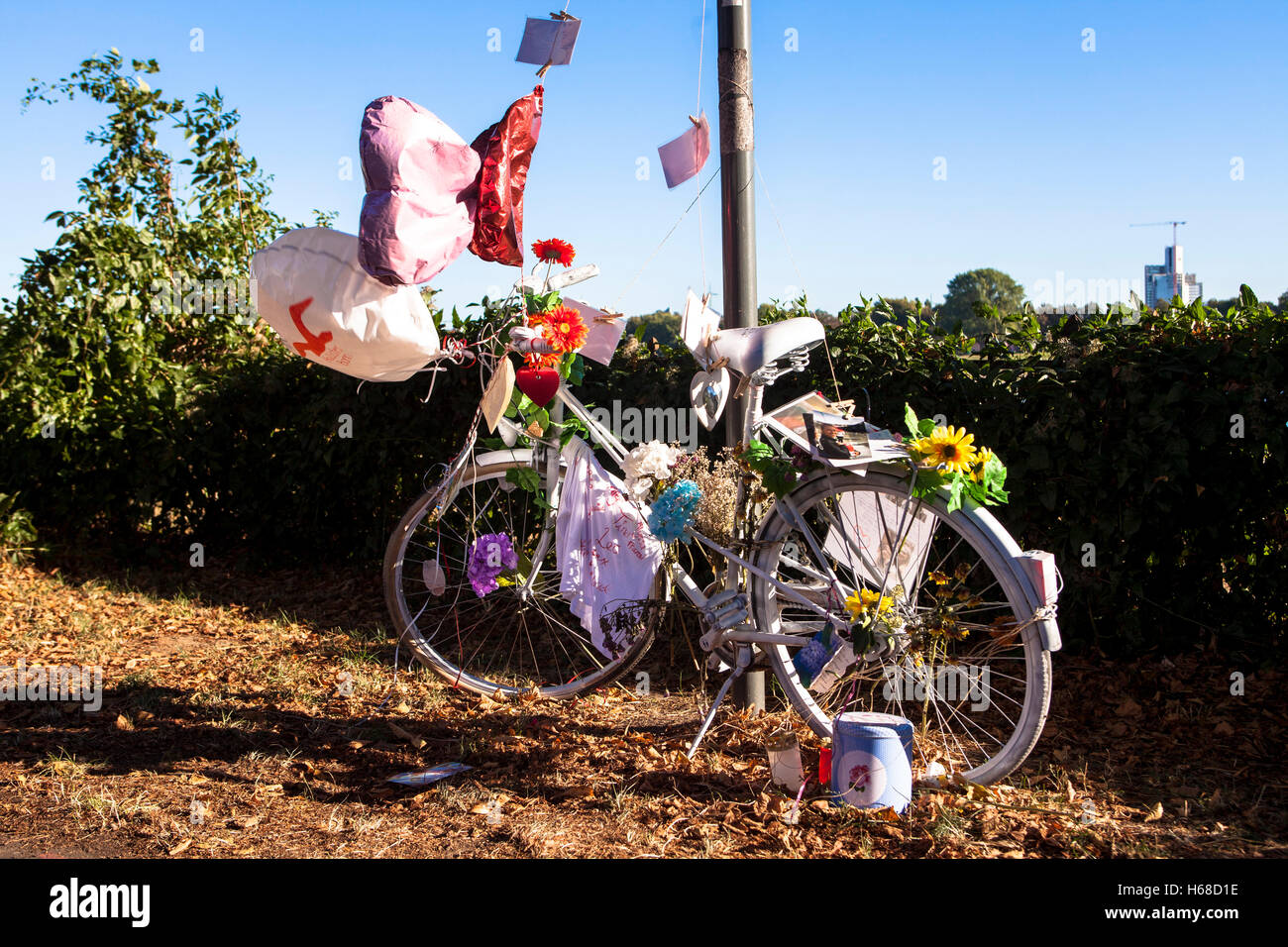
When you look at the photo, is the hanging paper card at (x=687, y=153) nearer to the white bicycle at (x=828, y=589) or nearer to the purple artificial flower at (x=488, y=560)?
the white bicycle at (x=828, y=589)

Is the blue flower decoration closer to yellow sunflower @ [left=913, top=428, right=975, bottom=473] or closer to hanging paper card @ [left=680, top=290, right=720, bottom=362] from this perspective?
hanging paper card @ [left=680, top=290, right=720, bottom=362]

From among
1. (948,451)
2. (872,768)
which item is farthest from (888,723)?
(948,451)

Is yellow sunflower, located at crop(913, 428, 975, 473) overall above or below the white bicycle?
above

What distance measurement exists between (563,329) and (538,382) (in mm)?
190

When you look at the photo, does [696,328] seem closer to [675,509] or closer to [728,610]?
[675,509]

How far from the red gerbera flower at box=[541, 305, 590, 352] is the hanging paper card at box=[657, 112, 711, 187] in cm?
63

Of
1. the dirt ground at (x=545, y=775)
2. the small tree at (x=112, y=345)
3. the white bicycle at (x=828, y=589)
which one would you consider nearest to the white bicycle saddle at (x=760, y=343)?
the white bicycle at (x=828, y=589)

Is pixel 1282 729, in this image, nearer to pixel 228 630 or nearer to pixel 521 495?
pixel 521 495

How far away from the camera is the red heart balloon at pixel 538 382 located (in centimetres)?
305

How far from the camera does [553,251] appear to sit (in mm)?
3131

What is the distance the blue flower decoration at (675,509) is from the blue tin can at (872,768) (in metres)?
0.75

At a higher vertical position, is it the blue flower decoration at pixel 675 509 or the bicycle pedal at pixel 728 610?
the blue flower decoration at pixel 675 509

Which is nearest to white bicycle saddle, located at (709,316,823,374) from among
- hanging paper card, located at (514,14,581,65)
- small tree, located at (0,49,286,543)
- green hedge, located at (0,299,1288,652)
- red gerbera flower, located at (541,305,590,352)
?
red gerbera flower, located at (541,305,590,352)

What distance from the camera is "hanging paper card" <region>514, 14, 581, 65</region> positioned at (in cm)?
309
